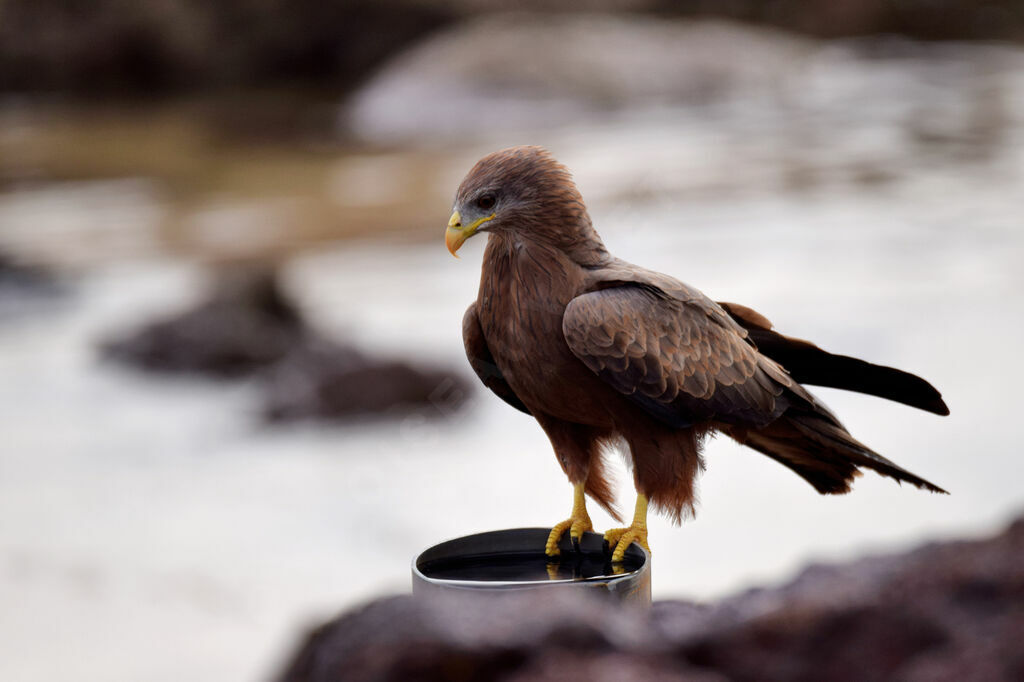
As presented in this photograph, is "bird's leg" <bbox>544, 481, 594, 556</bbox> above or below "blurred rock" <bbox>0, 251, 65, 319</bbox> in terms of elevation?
below

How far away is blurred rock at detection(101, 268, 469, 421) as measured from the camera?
644 cm

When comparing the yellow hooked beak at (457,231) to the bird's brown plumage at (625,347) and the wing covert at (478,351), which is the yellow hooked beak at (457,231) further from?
the wing covert at (478,351)

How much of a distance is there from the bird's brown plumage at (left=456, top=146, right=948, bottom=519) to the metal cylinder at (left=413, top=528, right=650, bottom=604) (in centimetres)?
12

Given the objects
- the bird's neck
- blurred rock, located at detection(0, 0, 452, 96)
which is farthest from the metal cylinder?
blurred rock, located at detection(0, 0, 452, 96)

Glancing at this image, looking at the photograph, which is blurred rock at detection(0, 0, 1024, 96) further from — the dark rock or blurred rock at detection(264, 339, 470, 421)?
blurred rock at detection(264, 339, 470, 421)

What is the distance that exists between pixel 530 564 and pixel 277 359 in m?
5.95

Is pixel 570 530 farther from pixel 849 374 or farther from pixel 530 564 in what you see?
pixel 849 374

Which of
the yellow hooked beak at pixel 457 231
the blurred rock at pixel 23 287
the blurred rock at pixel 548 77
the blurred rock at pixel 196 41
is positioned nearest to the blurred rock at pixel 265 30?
the blurred rock at pixel 196 41

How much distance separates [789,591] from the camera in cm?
111

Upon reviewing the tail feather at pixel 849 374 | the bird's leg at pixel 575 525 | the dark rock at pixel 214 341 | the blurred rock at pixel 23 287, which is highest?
the blurred rock at pixel 23 287

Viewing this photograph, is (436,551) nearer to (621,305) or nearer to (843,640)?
(621,305)

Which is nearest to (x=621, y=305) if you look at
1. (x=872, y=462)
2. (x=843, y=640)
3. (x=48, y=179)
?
(x=872, y=462)

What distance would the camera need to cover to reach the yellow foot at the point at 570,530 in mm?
1434

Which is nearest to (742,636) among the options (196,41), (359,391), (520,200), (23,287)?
(520,200)
